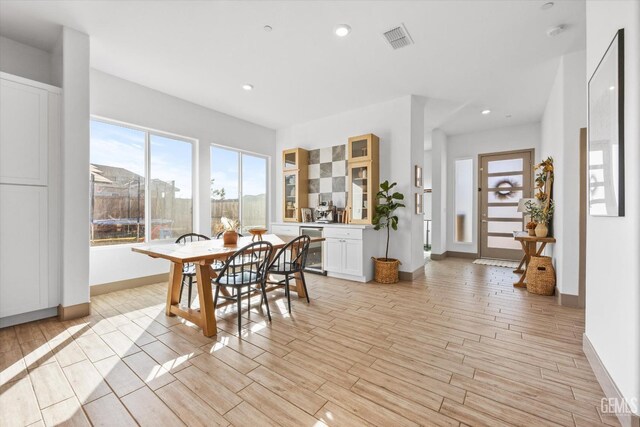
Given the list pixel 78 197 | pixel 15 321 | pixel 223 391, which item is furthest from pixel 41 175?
pixel 223 391

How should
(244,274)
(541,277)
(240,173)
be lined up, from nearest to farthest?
1. (244,274)
2. (541,277)
3. (240,173)

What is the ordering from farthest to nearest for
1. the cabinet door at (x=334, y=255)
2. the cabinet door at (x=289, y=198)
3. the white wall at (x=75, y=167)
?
the cabinet door at (x=289, y=198)
the cabinet door at (x=334, y=255)
the white wall at (x=75, y=167)

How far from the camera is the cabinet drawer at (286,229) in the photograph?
5.27 meters

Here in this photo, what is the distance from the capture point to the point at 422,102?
479 cm

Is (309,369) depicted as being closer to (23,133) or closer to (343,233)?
(343,233)

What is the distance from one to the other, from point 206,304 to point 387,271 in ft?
9.15

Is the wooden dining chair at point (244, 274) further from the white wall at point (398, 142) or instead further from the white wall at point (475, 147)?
the white wall at point (475, 147)

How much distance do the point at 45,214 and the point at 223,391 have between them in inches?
110

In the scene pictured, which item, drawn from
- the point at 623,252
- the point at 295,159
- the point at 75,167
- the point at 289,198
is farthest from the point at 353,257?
the point at 75,167

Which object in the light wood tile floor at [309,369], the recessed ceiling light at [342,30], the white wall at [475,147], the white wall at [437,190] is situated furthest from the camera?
the white wall at [437,190]

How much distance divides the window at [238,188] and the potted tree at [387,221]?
275 centimetres

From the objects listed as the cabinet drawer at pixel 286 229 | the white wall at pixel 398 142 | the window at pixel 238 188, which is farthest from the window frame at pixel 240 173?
the white wall at pixel 398 142

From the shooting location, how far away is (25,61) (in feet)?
10.5

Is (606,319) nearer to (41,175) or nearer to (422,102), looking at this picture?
(422,102)
